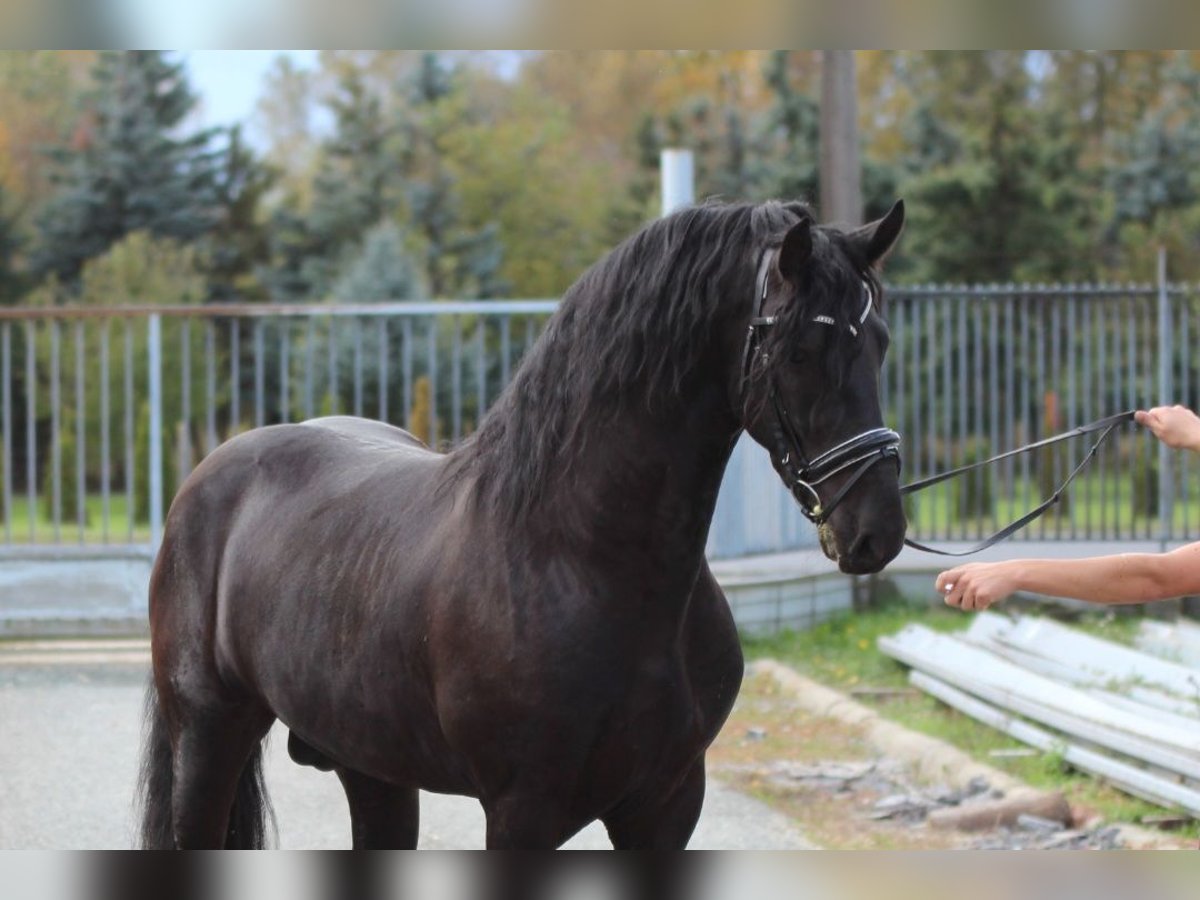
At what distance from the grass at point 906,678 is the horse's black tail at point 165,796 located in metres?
3.28

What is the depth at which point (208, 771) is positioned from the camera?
13.0 feet

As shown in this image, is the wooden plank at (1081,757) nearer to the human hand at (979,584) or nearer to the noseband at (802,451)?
the human hand at (979,584)

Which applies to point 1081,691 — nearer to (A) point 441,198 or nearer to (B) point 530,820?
(B) point 530,820

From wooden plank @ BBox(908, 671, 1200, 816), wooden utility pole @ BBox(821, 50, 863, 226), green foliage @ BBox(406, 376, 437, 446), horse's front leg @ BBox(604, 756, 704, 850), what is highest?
wooden utility pole @ BBox(821, 50, 863, 226)

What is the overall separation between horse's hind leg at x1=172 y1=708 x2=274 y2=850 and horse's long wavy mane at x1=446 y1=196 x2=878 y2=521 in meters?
1.26

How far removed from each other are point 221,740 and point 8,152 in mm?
33480

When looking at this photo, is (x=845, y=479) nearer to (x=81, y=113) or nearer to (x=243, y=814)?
(x=243, y=814)

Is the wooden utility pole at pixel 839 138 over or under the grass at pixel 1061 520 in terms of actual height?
over

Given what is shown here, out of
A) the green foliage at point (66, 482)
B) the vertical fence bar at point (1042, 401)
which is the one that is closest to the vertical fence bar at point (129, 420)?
the green foliage at point (66, 482)

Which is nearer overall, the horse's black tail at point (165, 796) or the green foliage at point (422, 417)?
the horse's black tail at point (165, 796)

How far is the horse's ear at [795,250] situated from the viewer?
2.70 m

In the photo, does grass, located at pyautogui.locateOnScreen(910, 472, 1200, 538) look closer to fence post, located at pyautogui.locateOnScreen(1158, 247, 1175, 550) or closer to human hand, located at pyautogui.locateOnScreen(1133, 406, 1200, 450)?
fence post, located at pyautogui.locateOnScreen(1158, 247, 1175, 550)

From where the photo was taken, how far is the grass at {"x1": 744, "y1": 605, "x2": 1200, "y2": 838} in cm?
614

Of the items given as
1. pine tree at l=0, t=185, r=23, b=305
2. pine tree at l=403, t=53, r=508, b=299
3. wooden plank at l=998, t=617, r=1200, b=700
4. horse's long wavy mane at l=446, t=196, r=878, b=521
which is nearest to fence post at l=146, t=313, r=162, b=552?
wooden plank at l=998, t=617, r=1200, b=700
